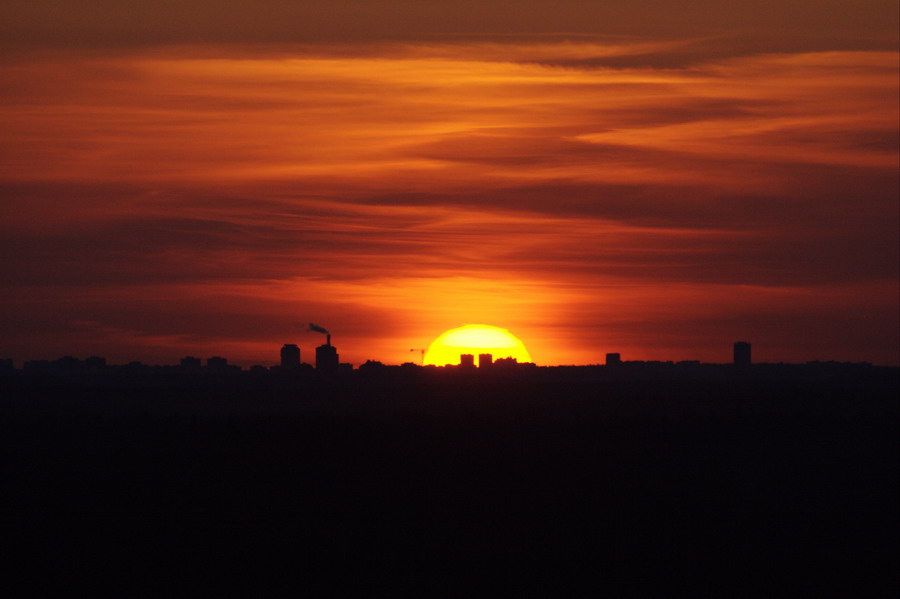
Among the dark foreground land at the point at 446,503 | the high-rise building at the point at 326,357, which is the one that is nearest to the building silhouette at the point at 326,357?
the high-rise building at the point at 326,357

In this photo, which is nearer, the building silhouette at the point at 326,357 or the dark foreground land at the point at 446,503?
the dark foreground land at the point at 446,503

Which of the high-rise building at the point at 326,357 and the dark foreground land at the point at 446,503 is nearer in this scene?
the dark foreground land at the point at 446,503

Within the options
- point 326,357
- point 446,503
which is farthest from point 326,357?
point 446,503

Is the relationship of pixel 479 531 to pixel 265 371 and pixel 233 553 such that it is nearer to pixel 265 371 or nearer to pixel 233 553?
pixel 233 553

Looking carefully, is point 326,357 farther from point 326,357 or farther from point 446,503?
point 446,503

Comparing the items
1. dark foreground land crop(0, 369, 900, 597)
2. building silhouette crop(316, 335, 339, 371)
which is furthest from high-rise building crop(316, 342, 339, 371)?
dark foreground land crop(0, 369, 900, 597)

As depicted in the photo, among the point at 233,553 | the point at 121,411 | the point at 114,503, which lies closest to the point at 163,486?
the point at 114,503

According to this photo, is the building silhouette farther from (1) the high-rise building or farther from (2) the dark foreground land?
(2) the dark foreground land

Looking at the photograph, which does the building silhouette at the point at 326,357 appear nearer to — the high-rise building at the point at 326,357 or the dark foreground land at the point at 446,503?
the high-rise building at the point at 326,357
